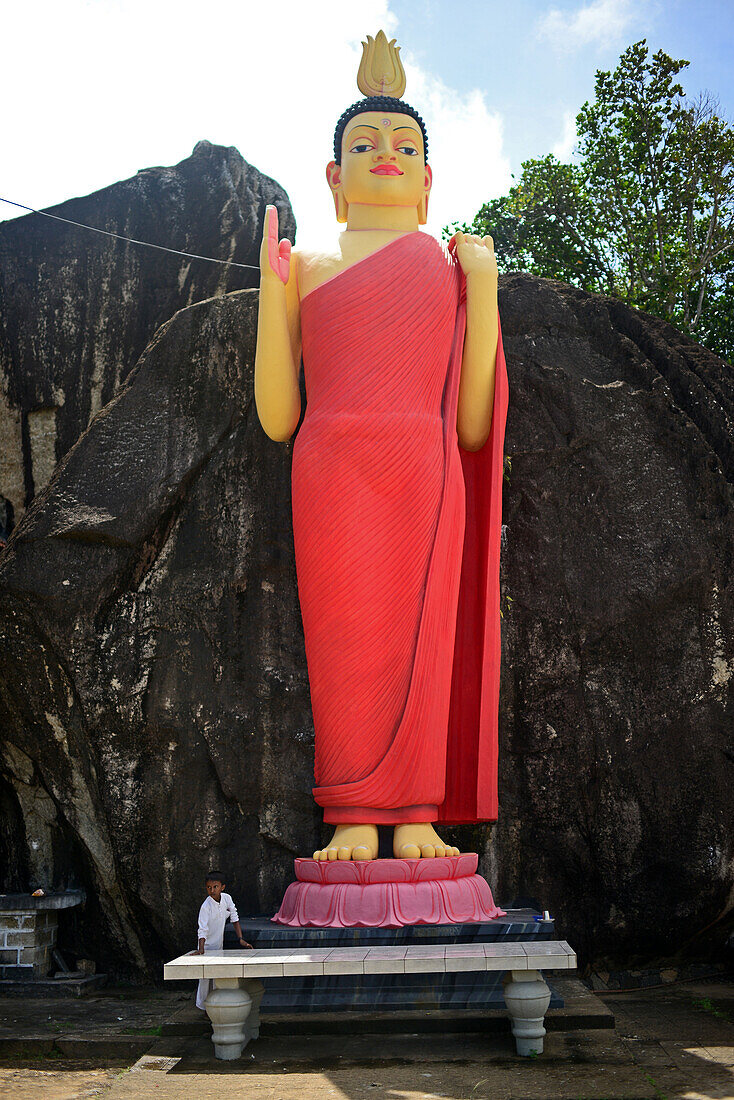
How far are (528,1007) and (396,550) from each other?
2.23 meters

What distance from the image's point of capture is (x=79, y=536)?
590cm

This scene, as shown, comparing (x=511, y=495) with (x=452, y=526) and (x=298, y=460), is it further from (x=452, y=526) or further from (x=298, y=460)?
(x=298, y=460)

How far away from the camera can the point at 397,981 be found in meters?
4.21

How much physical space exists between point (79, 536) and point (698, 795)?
3.79m

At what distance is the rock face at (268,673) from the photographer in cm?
567

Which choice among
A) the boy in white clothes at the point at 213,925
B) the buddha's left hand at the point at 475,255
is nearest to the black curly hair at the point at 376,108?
the buddha's left hand at the point at 475,255

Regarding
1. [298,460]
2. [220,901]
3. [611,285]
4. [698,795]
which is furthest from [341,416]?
[611,285]

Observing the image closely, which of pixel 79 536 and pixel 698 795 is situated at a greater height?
pixel 79 536

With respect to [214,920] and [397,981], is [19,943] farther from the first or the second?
[397,981]

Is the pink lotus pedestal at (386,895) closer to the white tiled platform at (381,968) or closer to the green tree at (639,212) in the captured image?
the white tiled platform at (381,968)

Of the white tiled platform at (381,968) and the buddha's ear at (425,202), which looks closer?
the white tiled platform at (381,968)

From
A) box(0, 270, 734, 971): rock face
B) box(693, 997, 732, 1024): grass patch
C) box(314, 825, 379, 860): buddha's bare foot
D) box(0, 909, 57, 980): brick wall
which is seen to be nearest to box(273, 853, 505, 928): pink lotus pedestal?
box(314, 825, 379, 860): buddha's bare foot

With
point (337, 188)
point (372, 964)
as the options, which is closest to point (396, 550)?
point (372, 964)

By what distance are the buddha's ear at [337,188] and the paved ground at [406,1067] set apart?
14.3 feet
